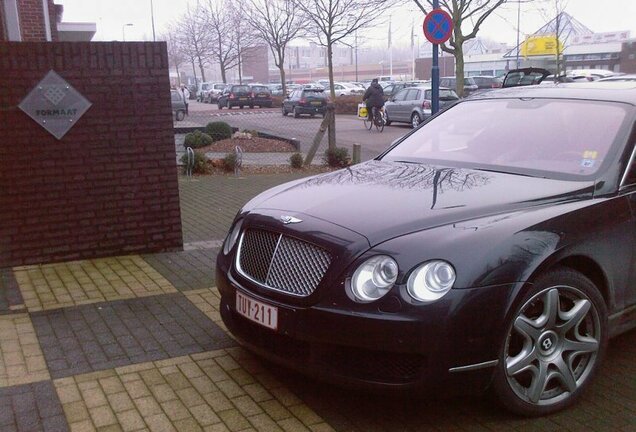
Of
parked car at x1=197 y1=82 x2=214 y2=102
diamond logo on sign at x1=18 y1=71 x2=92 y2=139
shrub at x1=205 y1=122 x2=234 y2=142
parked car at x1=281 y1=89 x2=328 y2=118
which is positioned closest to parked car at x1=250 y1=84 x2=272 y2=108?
parked car at x1=281 y1=89 x2=328 y2=118

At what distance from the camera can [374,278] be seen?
3.25m

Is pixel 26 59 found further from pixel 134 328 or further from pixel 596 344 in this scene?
pixel 596 344

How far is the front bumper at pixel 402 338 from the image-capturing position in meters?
3.10

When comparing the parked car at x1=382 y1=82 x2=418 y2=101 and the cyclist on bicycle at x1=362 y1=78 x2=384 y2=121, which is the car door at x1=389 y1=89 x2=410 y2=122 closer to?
the parked car at x1=382 y1=82 x2=418 y2=101

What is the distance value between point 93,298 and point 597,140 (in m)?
3.82

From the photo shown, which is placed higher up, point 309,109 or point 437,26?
point 437,26

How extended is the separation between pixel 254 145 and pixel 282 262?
1510 cm

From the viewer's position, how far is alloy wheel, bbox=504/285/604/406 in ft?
11.1

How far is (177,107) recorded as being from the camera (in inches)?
1232

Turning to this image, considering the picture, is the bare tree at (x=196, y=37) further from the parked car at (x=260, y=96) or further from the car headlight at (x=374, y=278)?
the car headlight at (x=374, y=278)

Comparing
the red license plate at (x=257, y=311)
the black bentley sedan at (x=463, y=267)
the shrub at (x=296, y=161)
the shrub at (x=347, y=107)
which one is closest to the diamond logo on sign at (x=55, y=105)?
the black bentley sedan at (x=463, y=267)

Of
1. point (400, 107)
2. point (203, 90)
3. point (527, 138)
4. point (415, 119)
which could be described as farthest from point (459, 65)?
point (203, 90)

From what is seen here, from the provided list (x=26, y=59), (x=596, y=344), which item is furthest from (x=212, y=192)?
(x=596, y=344)

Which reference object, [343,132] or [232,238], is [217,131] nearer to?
[343,132]
